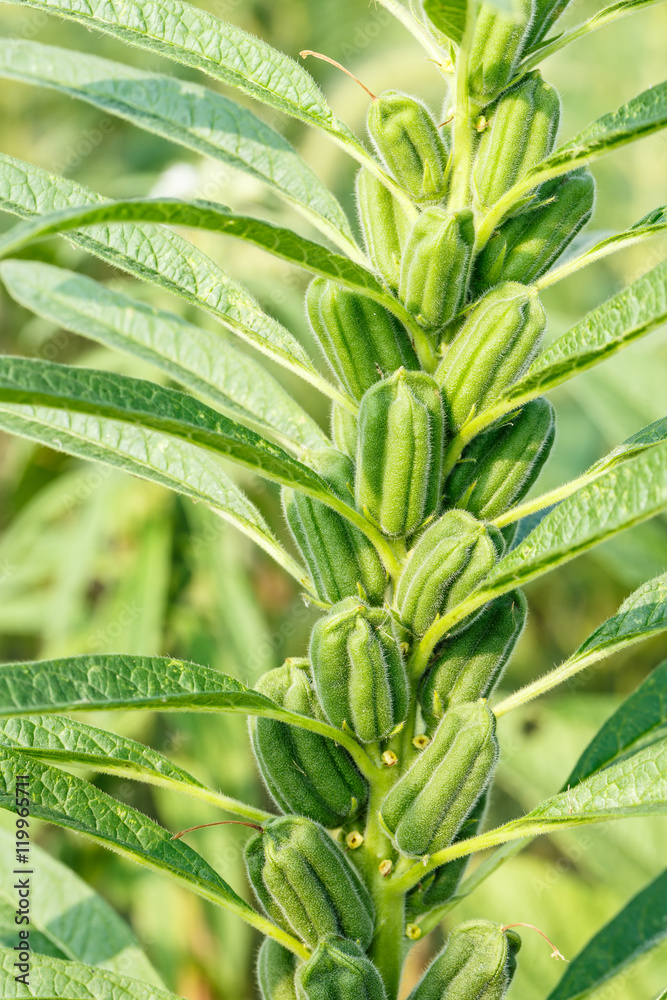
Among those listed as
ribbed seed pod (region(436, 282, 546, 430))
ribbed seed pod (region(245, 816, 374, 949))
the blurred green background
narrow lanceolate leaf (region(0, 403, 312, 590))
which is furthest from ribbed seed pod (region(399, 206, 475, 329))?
the blurred green background

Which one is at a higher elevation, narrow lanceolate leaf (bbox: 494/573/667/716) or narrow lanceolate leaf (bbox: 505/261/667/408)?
narrow lanceolate leaf (bbox: 505/261/667/408)

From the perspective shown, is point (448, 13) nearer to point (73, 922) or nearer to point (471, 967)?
Result: point (471, 967)

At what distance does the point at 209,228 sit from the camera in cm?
67

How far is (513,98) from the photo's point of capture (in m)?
0.87

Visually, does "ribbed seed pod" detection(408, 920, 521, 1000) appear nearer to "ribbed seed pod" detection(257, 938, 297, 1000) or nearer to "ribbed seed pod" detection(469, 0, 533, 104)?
"ribbed seed pod" detection(257, 938, 297, 1000)

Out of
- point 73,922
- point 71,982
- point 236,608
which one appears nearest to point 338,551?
point 71,982

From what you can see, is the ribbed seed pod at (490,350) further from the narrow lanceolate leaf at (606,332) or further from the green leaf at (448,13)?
the green leaf at (448,13)

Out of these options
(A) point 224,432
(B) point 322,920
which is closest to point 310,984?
(B) point 322,920

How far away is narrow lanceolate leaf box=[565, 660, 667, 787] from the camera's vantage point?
3.18ft

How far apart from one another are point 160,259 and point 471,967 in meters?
0.72

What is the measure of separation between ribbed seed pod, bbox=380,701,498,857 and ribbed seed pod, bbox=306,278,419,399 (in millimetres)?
330

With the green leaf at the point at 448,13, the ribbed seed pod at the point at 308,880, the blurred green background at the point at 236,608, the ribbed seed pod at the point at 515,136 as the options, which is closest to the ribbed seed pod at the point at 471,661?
the ribbed seed pod at the point at 308,880

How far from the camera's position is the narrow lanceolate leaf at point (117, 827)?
0.83 metres

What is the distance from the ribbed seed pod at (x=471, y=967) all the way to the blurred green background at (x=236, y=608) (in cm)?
89
